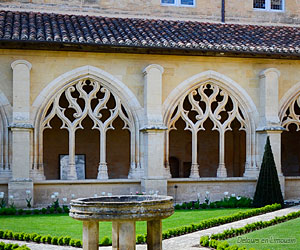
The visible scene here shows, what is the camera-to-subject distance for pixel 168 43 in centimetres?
2027

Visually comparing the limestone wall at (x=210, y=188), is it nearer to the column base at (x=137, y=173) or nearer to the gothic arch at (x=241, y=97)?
the gothic arch at (x=241, y=97)

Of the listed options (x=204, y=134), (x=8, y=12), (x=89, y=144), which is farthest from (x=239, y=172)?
(x=8, y=12)

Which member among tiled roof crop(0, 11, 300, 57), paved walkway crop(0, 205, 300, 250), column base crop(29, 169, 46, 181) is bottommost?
paved walkway crop(0, 205, 300, 250)

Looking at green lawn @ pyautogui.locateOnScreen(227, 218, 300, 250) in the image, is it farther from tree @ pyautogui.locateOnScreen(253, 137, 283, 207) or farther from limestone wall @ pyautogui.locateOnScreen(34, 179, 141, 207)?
limestone wall @ pyautogui.locateOnScreen(34, 179, 141, 207)

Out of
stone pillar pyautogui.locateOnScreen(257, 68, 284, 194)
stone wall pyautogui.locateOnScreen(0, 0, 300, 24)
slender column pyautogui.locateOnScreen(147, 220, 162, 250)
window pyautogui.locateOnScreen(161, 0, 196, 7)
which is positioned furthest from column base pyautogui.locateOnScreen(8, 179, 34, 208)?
window pyautogui.locateOnScreen(161, 0, 196, 7)

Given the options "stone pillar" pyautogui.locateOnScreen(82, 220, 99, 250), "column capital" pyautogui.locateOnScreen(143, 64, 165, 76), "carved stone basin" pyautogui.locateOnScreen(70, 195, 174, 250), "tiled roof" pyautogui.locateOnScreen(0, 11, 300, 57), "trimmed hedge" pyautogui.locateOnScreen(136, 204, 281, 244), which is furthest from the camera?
"column capital" pyautogui.locateOnScreen(143, 64, 165, 76)

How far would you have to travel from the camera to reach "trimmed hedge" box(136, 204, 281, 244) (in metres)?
13.4

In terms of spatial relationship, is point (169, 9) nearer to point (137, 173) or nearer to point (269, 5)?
point (269, 5)

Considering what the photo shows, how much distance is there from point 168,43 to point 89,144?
682 centimetres

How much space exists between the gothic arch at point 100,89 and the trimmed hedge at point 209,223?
15.2ft

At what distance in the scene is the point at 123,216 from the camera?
33.7 feet

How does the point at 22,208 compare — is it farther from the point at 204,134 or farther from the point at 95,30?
the point at 204,134

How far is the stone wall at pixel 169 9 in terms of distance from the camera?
2275cm

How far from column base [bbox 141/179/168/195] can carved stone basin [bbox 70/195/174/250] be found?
877 centimetres
